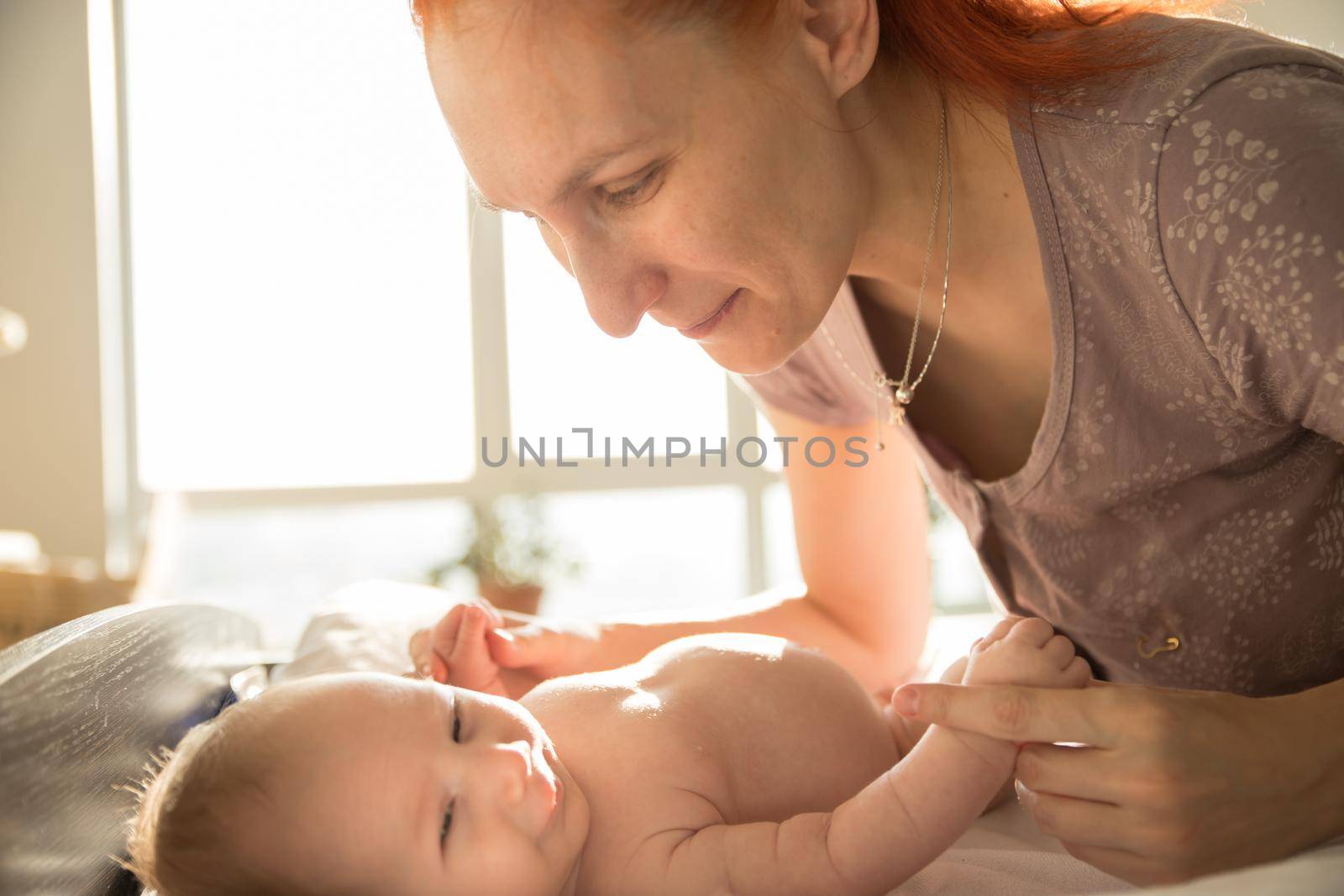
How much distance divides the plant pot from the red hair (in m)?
3.69

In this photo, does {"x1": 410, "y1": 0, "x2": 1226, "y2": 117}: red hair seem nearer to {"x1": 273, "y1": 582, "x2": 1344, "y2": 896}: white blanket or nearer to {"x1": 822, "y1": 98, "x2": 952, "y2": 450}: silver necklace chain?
{"x1": 822, "y1": 98, "x2": 952, "y2": 450}: silver necklace chain

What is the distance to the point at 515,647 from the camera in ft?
4.58

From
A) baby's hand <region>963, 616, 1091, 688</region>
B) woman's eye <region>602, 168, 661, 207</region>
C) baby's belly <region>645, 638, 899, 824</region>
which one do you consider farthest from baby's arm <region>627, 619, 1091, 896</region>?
woman's eye <region>602, 168, 661, 207</region>

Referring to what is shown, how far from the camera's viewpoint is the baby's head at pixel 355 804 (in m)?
0.88

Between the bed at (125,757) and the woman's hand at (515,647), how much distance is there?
0.07 meters

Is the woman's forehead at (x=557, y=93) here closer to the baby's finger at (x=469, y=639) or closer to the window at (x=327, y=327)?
the baby's finger at (x=469, y=639)

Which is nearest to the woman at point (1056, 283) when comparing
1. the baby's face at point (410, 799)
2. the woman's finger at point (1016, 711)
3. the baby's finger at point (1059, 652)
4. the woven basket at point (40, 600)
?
the woman's finger at point (1016, 711)

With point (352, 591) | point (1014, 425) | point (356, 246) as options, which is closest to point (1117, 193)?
point (1014, 425)

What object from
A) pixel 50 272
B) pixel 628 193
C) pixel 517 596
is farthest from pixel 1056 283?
pixel 50 272

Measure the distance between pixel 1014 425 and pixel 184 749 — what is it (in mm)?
1061

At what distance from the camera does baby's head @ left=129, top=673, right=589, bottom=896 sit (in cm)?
88

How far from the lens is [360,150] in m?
5.42

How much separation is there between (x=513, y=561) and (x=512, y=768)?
396 cm

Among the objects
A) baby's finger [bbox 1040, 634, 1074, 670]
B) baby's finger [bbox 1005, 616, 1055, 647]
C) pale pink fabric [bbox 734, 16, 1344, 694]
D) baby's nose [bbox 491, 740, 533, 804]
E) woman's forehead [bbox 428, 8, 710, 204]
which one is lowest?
baby's nose [bbox 491, 740, 533, 804]
